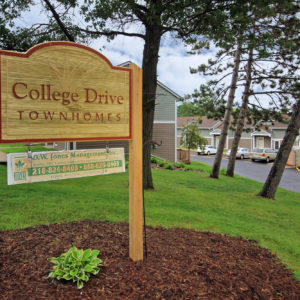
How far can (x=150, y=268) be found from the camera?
11.2ft

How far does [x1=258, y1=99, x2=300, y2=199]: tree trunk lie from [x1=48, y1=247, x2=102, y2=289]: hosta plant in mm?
9239

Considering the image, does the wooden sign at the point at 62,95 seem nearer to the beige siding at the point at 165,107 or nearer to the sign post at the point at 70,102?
the sign post at the point at 70,102

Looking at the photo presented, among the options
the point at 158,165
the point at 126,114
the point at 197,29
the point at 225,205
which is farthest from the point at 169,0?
the point at 158,165

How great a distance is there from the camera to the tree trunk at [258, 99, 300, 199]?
10.2 meters

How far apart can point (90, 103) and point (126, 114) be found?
1.60ft

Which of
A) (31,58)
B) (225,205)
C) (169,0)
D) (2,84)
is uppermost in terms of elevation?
(169,0)

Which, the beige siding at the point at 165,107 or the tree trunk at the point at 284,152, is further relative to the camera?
the beige siding at the point at 165,107

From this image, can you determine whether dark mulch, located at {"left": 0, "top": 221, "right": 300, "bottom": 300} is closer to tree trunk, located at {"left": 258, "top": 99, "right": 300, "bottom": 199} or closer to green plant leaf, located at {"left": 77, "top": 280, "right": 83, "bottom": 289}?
green plant leaf, located at {"left": 77, "top": 280, "right": 83, "bottom": 289}

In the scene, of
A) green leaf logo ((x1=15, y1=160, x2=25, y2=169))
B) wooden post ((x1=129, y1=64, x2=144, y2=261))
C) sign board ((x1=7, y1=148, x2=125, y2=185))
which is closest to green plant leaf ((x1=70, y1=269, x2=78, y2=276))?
wooden post ((x1=129, y1=64, x2=144, y2=261))

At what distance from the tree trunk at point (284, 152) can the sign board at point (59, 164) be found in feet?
28.7

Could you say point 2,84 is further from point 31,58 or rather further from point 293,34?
point 293,34

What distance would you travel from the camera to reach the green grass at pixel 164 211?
5.21 m

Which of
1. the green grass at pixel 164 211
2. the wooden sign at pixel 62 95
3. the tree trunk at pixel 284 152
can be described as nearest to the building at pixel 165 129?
the tree trunk at pixel 284 152

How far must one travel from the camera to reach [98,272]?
10.5 ft
